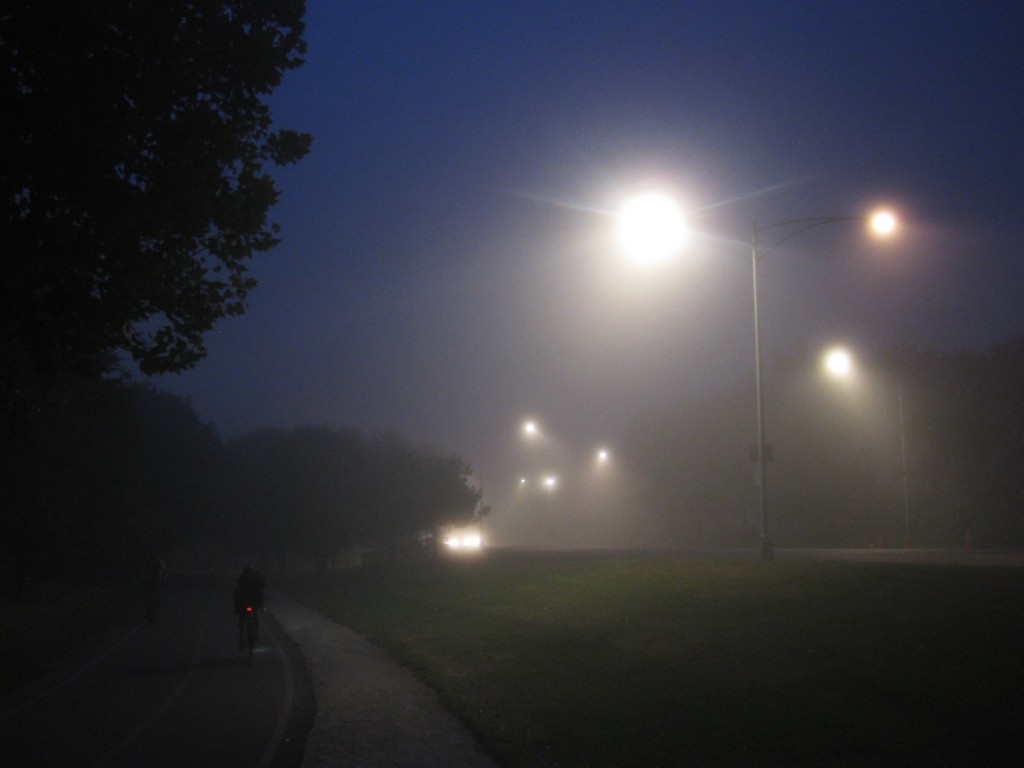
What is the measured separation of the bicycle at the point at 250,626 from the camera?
64.8ft

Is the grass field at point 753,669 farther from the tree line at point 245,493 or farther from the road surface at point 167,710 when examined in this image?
the tree line at point 245,493

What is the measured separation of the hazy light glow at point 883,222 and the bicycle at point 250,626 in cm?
1577

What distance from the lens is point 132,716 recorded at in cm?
1302

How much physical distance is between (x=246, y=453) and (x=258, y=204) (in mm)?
86048

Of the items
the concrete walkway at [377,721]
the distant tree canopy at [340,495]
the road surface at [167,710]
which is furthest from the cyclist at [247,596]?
the distant tree canopy at [340,495]

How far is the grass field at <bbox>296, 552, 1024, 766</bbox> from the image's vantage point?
9.26 m

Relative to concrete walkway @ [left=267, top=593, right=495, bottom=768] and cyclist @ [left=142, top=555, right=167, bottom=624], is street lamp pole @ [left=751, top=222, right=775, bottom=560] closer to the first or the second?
concrete walkway @ [left=267, top=593, right=495, bottom=768]

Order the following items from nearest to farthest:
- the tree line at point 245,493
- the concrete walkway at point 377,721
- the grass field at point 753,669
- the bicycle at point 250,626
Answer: the grass field at point 753,669
the concrete walkway at point 377,721
the bicycle at point 250,626
the tree line at point 245,493

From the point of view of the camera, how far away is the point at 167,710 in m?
13.4

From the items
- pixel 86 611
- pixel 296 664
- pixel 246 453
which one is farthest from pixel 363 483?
pixel 296 664

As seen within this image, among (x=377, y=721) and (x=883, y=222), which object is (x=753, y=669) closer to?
(x=377, y=721)

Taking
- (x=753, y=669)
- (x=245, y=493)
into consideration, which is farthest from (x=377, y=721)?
(x=245, y=493)

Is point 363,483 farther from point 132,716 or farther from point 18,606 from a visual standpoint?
point 132,716

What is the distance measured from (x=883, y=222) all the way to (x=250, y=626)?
1599cm
